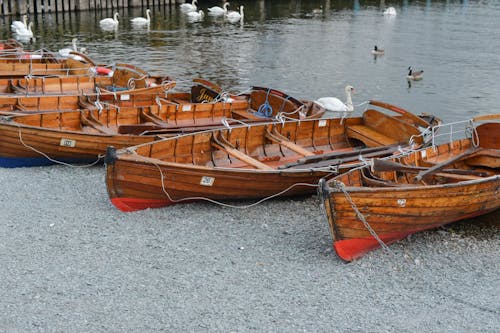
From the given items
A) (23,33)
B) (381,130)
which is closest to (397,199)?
(381,130)

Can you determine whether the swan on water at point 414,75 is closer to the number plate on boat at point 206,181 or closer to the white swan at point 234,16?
the number plate on boat at point 206,181

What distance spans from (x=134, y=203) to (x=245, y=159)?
2.47 m

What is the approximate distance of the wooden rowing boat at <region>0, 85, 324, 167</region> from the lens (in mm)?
15148

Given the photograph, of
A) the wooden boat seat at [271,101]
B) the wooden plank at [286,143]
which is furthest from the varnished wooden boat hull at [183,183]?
the wooden boat seat at [271,101]

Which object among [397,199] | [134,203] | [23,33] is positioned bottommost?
[134,203]

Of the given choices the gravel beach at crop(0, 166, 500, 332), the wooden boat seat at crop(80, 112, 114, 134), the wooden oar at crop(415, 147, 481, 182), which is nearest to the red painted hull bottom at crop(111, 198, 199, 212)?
the gravel beach at crop(0, 166, 500, 332)

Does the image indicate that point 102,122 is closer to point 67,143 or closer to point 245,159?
point 67,143

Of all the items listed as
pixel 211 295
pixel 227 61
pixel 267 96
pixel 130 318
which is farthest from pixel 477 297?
pixel 227 61

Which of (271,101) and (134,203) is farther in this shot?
(271,101)

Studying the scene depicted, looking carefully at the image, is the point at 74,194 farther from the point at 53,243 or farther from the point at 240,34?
the point at 240,34

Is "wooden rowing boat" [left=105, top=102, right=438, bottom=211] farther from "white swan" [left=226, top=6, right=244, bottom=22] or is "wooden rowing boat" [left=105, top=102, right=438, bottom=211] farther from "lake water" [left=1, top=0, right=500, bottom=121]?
"white swan" [left=226, top=6, right=244, bottom=22]

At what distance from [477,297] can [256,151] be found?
21.9 feet

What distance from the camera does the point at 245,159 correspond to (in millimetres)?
13781

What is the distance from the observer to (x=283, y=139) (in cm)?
1536
